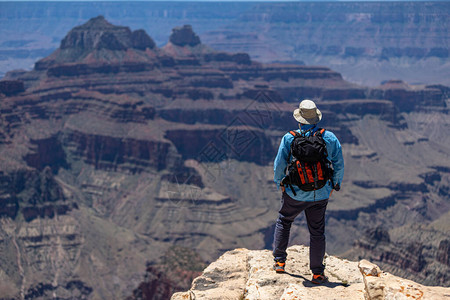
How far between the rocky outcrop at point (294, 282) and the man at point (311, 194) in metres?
0.54

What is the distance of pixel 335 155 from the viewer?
1633 cm

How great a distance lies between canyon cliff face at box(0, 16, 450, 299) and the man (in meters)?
38.6

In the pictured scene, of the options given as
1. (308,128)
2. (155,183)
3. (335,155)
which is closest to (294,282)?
(335,155)

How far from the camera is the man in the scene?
16.2 meters

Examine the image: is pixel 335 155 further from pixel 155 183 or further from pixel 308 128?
pixel 155 183

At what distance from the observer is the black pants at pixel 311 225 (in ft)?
54.5

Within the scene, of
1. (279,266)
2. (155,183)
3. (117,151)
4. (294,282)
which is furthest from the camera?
(117,151)

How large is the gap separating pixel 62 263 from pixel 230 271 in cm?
8263

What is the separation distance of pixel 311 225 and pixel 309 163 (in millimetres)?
1994

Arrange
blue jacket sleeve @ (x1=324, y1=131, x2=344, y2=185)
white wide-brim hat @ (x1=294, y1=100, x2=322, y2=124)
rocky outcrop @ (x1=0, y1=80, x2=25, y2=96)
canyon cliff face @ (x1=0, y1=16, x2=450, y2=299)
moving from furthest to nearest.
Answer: rocky outcrop @ (x1=0, y1=80, x2=25, y2=96), canyon cliff face @ (x1=0, y1=16, x2=450, y2=299), white wide-brim hat @ (x1=294, y1=100, x2=322, y2=124), blue jacket sleeve @ (x1=324, y1=131, x2=344, y2=185)

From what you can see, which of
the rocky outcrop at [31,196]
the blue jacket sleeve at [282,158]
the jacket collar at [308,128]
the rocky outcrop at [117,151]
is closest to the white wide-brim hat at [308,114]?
the jacket collar at [308,128]

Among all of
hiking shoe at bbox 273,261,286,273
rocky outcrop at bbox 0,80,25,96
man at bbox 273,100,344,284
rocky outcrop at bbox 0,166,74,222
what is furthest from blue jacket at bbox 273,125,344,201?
rocky outcrop at bbox 0,80,25,96

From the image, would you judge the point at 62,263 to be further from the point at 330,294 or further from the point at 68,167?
the point at 330,294

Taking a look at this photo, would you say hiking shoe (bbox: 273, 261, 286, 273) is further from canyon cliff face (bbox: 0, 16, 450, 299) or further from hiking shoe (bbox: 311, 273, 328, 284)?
canyon cliff face (bbox: 0, 16, 450, 299)
